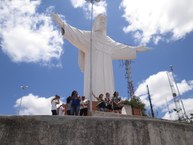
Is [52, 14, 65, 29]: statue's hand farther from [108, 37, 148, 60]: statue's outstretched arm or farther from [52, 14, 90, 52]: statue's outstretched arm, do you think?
[108, 37, 148, 60]: statue's outstretched arm

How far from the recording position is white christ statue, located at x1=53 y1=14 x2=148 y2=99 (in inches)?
614

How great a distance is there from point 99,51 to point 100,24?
1.95 m

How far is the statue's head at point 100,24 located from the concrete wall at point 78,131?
1144 cm

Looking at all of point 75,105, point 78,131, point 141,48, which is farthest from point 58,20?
point 78,131

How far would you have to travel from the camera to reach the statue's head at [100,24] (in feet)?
56.3

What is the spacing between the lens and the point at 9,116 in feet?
19.1

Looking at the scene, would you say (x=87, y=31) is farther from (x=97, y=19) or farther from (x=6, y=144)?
(x=6, y=144)

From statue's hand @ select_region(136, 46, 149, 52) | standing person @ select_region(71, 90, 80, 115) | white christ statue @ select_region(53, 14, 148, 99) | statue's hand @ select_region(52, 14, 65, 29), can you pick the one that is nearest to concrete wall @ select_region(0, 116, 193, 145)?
standing person @ select_region(71, 90, 80, 115)

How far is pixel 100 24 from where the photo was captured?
676 inches

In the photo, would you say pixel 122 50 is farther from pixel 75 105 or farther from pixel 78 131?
pixel 78 131

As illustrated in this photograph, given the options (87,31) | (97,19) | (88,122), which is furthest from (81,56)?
(88,122)

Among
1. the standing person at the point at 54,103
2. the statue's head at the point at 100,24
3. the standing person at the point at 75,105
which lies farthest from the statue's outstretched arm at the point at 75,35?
the standing person at the point at 75,105

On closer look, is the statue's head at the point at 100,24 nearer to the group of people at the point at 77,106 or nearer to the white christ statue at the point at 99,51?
the white christ statue at the point at 99,51

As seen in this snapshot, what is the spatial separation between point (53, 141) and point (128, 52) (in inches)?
494
